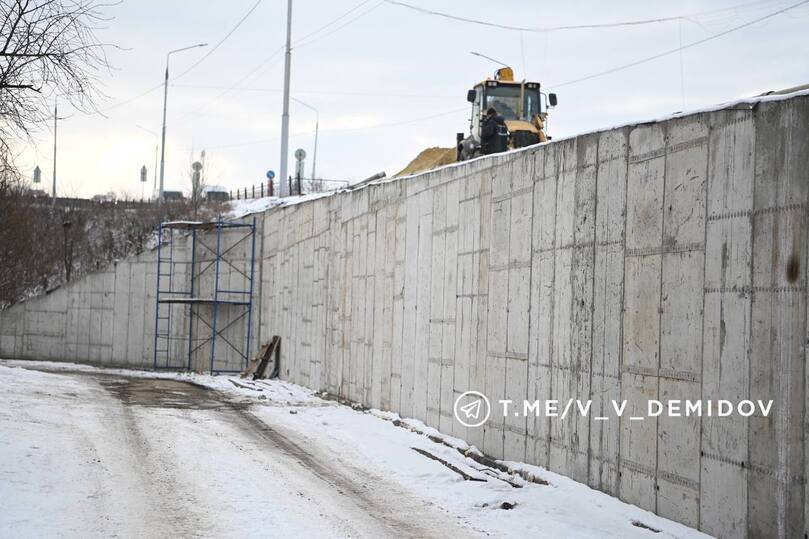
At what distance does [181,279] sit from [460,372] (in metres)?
20.6

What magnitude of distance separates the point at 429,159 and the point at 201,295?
10.2 m

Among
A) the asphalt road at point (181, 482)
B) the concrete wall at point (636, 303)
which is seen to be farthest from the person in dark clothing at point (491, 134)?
the asphalt road at point (181, 482)

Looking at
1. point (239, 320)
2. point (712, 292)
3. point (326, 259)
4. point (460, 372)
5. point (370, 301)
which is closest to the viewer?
point (712, 292)

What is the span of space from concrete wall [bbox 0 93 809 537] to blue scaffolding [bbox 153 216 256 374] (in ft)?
43.1

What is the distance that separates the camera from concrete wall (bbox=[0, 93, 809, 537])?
7.73 meters

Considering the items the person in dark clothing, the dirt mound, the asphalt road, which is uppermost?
the dirt mound

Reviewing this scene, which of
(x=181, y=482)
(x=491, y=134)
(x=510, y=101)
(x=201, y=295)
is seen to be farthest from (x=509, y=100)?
(x=181, y=482)

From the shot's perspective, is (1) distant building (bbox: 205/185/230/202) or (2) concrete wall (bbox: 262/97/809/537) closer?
(2) concrete wall (bbox: 262/97/809/537)

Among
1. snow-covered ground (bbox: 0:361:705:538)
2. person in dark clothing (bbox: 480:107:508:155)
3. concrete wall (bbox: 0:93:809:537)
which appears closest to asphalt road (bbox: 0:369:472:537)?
snow-covered ground (bbox: 0:361:705:538)

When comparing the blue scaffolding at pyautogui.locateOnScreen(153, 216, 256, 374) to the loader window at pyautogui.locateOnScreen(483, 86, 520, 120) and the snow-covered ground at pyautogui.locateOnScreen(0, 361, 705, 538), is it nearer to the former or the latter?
the loader window at pyautogui.locateOnScreen(483, 86, 520, 120)

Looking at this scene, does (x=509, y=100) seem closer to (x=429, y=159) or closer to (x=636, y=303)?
(x=429, y=159)

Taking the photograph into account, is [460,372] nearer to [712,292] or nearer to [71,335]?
[712,292]

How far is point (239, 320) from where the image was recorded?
30.5 meters

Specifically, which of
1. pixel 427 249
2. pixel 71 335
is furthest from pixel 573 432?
pixel 71 335
